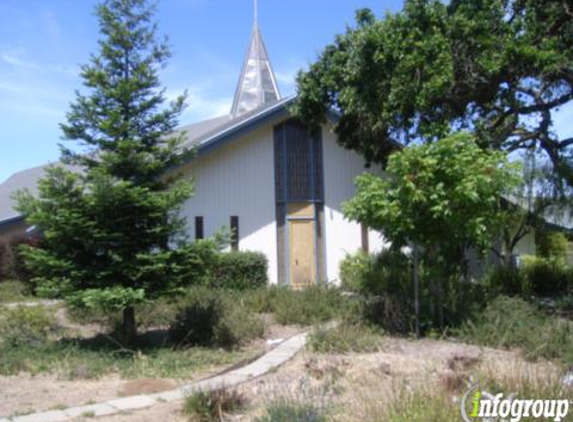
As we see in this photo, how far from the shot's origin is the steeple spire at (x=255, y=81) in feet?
89.1

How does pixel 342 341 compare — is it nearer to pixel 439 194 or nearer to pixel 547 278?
pixel 439 194

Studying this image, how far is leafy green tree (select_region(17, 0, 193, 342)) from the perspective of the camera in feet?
32.7

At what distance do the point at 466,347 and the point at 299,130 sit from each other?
36.0ft

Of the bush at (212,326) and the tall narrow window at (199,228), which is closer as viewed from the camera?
the bush at (212,326)

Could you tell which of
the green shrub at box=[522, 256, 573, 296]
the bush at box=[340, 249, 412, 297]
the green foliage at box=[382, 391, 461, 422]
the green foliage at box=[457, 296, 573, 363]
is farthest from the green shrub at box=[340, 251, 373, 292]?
the green foliage at box=[382, 391, 461, 422]

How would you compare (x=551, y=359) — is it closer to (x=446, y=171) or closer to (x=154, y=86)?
(x=446, y=171)

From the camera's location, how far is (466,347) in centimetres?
996

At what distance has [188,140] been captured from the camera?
22172 millimetres

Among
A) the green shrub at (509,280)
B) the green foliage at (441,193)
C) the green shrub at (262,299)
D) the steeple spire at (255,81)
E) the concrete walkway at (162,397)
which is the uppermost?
the steeple spire at (255,81)

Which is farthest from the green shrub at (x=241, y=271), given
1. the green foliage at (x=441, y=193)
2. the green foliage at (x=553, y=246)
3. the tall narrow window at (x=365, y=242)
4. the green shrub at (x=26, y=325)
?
the green foliage at (x=553, y=246)

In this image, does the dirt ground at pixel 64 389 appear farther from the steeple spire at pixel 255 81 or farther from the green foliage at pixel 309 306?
the steeple spire at pixel 255 81

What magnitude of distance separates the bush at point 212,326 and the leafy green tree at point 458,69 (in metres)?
5.35

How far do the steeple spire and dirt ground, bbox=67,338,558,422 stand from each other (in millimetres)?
18218

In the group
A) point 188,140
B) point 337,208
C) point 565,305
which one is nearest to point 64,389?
point 565,305
